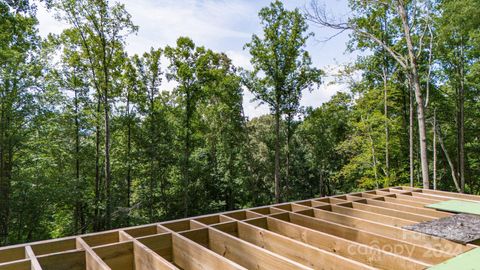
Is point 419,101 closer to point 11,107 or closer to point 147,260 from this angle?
point 147,260

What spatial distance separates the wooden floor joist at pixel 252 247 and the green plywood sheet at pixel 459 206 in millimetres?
127

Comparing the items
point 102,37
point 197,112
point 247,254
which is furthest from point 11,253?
point 197,112

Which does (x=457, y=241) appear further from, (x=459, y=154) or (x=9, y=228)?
(x=459, y=154)

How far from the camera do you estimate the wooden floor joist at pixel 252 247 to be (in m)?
1.78

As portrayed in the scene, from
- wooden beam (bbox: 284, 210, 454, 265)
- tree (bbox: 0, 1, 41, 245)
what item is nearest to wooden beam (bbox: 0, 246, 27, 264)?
wooden beam (bbox: 284, 210, 454, 265)

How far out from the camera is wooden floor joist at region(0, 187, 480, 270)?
178 centimetres

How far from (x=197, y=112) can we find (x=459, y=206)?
12546 mm

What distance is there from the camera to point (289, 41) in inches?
516

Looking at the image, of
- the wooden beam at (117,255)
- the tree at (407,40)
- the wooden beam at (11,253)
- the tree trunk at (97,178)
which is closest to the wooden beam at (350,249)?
the wooden beam at (117,255)

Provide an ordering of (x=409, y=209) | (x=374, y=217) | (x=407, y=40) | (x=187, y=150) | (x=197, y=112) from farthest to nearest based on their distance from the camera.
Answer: (x=197, y=112) < (x=187, y=150) < (x=407, y=40) < (x=409, y=209) < (x=374, y=217)

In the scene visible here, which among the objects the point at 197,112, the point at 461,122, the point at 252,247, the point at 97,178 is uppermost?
the point at 197,112

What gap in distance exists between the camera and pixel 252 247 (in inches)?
76.2

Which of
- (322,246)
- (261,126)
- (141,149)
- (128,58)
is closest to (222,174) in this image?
(261,126)

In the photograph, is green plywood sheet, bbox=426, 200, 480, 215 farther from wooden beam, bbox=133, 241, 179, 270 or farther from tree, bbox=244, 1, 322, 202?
tree, bbox=244, 1, 322, 202
